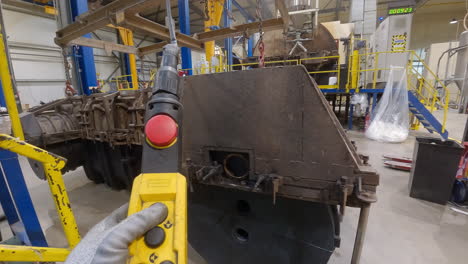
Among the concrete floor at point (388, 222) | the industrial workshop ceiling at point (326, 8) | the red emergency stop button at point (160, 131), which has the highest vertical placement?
the industrial workshop ceiling at point (326, 8)

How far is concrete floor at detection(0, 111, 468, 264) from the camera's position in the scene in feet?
5.71

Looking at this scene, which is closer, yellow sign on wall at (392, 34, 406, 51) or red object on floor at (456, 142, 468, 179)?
red object on floor at (456, 142, 468, 179)

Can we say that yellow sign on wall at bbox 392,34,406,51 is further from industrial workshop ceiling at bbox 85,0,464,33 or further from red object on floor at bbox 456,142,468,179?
industrial workshop ceiling at bbox 85,0,464,33

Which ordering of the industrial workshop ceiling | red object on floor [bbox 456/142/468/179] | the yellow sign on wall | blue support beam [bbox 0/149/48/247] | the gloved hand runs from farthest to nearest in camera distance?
the industrial workshop ceiling, the yellow sign on wall, red object on floor [bbox 456/142/468/179], blue support beam [bbox 0/149/48/247], the gloved hand

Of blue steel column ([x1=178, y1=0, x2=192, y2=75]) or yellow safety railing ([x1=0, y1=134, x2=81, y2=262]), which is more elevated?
blue steel column ([x1=178, y1=0, x2=192, y2=75])

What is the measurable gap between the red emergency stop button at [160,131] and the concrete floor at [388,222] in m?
1.48

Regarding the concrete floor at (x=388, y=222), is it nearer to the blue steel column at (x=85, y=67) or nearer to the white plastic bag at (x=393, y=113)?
the white plastic bag at (x=393, y=113)

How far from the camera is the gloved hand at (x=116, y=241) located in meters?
0.48

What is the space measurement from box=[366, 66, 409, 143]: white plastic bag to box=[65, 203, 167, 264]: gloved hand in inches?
224

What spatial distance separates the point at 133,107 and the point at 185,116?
1.12 meters

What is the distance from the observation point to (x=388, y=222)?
2.17 meters

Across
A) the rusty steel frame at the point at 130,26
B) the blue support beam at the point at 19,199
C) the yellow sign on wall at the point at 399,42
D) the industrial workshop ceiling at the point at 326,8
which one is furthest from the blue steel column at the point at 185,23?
the industrial workshop ceiling at the point at 326,8

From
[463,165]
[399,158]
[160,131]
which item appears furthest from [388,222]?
[160,131]

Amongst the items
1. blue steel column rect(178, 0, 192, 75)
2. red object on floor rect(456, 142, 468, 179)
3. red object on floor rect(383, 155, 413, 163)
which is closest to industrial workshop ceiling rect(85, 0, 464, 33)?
blue steel column rect(178, 0, 192, 75)
